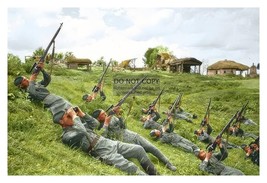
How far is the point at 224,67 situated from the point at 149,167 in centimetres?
190

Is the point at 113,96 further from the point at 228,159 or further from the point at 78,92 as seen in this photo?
the point at 228,159

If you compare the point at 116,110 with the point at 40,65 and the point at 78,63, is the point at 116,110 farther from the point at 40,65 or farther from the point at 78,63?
the point at 40,65

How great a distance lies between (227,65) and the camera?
619 centimetres

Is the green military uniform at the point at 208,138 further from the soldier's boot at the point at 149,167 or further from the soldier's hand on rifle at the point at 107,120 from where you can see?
the soldier's hand on rifle at the point at 107,120

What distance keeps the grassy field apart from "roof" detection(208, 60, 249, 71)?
18 centimetres

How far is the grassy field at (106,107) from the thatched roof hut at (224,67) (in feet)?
0.42

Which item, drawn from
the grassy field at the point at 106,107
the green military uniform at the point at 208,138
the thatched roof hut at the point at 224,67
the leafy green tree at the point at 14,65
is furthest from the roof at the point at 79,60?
the green military uniform at the point at 208,138

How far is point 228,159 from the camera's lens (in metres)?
5.94

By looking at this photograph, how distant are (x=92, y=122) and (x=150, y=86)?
1.00 m

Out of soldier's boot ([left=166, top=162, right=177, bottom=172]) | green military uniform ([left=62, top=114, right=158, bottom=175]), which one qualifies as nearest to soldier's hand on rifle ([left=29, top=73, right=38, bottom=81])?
green military uniform ([left=62, top=114, right=158, bottom=175])

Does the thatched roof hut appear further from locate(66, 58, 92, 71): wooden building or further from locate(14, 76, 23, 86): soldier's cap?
locate(14, 76, 23, 86): soldier's cap

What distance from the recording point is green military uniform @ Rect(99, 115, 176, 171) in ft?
18.9
